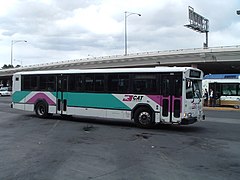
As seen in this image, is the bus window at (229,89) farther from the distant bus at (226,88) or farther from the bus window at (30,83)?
the bus window at (30,83)

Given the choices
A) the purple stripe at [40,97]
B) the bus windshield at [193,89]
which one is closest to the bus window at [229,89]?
the bus windshield at [193,89]

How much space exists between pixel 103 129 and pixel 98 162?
654cm

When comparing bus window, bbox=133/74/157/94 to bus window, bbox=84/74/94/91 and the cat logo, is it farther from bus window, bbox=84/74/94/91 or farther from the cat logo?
bus window, bbox=84/74/94/91

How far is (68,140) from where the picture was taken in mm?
11375

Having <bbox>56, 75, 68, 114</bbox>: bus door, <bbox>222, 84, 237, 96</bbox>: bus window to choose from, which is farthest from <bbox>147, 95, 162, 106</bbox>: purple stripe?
<bbox>222, 84, 237, 96</bbox>: bus window

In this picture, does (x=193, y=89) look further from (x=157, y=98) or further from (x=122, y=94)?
(x=122, y=94)

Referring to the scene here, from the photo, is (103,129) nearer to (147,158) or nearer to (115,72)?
(115,72)

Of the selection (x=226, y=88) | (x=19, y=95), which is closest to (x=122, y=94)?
(x=19, y=95)

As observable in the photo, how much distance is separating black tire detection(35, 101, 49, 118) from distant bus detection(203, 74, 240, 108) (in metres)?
19.7

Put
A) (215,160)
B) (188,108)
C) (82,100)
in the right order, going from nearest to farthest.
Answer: (215,160)
(188,108)
(82,100)

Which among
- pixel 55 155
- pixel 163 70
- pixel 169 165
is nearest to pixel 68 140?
pixel 55 155

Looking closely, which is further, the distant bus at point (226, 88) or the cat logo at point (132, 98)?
the distant bus at point (226, 88)

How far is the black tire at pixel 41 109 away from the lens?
754 inches

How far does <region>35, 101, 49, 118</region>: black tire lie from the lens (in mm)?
19141
